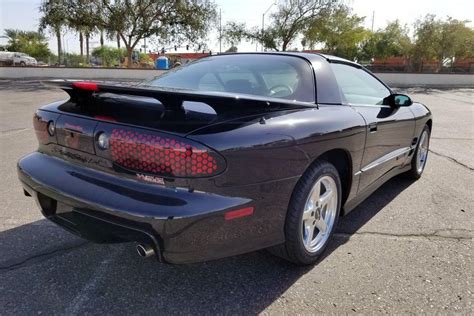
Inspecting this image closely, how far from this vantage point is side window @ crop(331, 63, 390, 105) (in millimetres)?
3229

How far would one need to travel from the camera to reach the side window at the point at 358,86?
323 cm

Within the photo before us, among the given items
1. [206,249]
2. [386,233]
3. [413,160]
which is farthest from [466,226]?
[206,249]

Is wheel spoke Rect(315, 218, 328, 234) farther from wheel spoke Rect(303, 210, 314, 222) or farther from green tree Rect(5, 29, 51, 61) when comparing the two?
green tree Rect(5, 29, 51, 61)

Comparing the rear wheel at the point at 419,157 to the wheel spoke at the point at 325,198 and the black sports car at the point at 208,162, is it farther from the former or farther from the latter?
the wheel spoke at the point at 325,198

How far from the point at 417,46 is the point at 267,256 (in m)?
37.2

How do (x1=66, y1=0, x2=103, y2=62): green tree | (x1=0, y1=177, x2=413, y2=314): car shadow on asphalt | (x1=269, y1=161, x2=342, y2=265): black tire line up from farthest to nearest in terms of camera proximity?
1. (x1=66, y1=0, x2=103, y2=62): green tree
2. (x1=269, y1=161, x2=342, y2=265): black tire
3. (x1=0, y1=177, x2=413, y2=314): car shadow on asphalt

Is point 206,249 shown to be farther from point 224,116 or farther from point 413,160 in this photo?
point 413,160

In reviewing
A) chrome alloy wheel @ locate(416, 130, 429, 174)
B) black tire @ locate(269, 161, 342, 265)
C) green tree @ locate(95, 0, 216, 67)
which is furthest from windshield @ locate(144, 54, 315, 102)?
green tree @ locate(95, 0, 216, 67)

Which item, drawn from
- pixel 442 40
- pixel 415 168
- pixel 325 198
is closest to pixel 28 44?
pixel 442 40

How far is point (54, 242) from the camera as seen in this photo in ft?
9.68

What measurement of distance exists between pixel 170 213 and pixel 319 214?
4.05ft

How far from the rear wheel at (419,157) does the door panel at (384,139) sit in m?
0.47

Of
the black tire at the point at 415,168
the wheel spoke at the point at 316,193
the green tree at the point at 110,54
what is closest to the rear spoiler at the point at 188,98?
the wheel spoke at the point at 316,193

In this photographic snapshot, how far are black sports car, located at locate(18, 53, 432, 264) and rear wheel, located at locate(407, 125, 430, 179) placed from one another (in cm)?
180
